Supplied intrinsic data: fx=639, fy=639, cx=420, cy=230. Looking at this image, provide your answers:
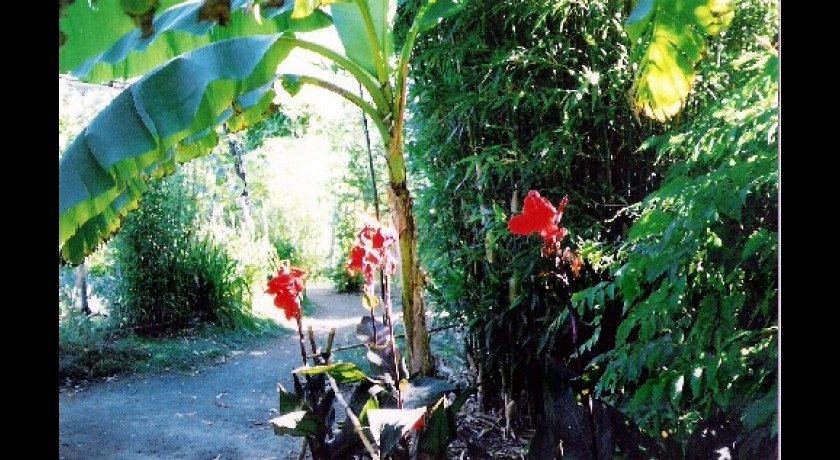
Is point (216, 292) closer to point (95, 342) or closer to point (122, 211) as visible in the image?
point (95, 342)

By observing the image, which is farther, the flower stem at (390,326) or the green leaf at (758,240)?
the flower stem at (390,326)

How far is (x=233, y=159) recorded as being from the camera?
171 centimetres

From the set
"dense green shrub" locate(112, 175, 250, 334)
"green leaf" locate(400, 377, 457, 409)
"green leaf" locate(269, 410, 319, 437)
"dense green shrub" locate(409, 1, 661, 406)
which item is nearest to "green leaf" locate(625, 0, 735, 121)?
"dense green shrub" locate(409, 1, 661, 406)

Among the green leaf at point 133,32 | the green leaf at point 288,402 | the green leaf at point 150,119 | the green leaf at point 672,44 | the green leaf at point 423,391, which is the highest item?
the green leaf at point 133,32

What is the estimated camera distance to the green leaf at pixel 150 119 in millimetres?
724

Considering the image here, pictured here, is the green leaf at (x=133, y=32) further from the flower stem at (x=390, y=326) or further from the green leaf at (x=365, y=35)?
the flower stem at (x=390, y=326)

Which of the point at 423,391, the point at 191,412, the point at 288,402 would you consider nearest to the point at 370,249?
the point at 423,391

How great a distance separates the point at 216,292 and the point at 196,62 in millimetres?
1380

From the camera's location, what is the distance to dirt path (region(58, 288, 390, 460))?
138 centimetres

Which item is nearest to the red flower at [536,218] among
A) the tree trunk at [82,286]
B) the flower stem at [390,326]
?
the flower stem at [390,326]

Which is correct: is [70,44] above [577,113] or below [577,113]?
above

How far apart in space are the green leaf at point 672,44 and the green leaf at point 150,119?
1.75 feet
